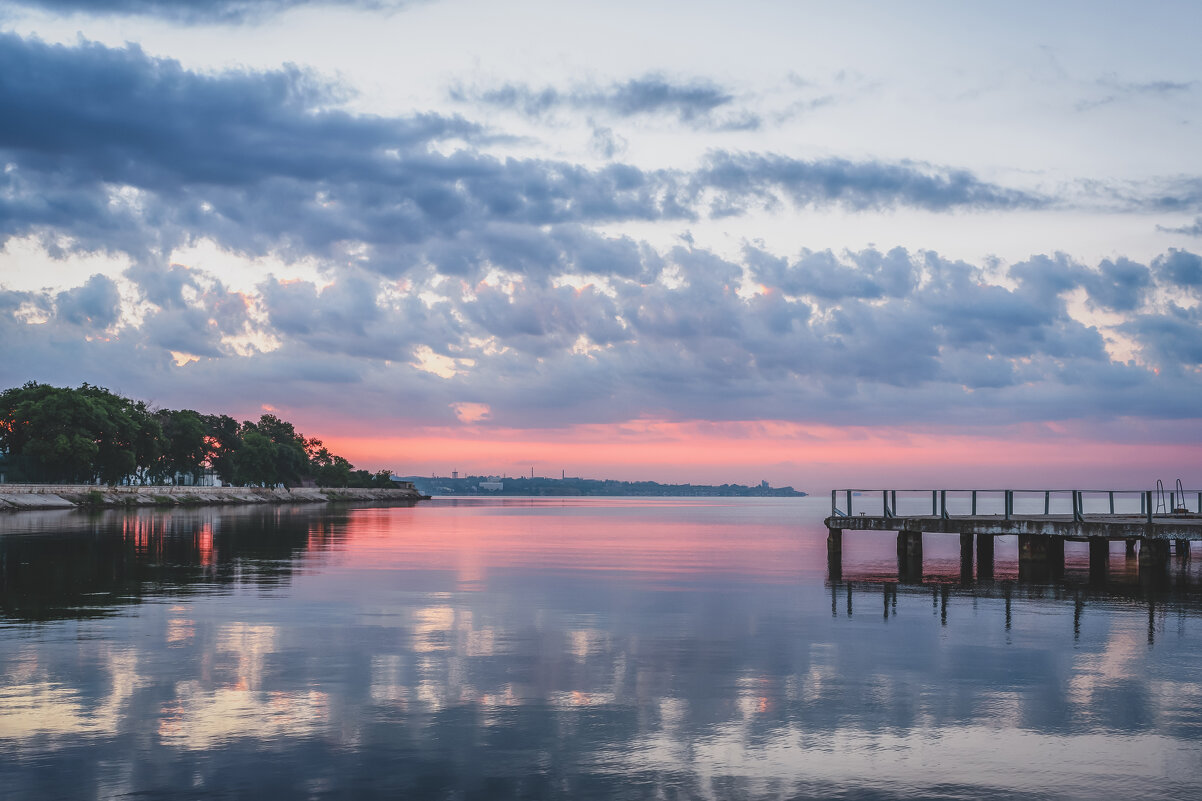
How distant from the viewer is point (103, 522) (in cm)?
8306

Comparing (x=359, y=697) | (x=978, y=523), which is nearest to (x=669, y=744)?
(x=359, y=697)

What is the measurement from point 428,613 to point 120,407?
450 feet

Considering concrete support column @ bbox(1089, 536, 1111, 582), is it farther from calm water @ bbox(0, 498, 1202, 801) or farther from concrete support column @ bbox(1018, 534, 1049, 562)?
calm water @ bbox(0, 498, 1202, 801)

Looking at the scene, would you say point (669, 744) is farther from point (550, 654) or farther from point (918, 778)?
point (550, 654)

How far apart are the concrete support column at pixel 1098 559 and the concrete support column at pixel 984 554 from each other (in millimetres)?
4190

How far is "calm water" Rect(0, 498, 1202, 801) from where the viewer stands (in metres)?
12.5

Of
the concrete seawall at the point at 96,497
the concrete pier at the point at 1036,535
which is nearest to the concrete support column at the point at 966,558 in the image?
the concrete pier at the point at 1036,535

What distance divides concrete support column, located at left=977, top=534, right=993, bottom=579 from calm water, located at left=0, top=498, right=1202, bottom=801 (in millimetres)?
8833

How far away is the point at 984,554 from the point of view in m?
47.8

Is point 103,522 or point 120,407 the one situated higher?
point 120,407

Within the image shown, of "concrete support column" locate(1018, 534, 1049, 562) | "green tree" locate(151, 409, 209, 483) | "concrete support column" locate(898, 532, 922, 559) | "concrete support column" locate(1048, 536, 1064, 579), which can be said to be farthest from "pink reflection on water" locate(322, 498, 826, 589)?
"green tree" locate(151, 409, 209, 483)

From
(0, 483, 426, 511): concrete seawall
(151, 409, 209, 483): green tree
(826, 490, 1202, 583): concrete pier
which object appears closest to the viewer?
(826, 490, 1202, 583): concrete pier

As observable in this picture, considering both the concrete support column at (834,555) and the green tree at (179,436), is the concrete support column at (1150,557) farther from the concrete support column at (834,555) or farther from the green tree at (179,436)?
the green tree at (179,436)

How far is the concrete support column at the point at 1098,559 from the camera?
42875mm
